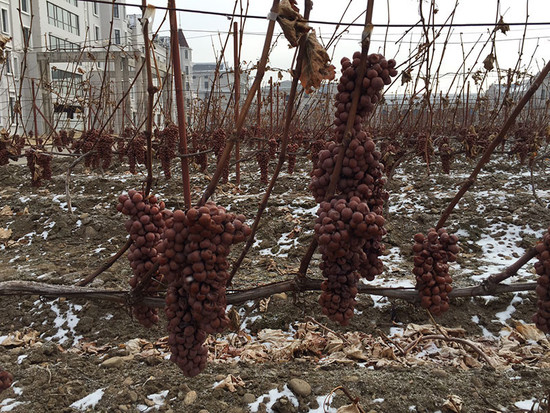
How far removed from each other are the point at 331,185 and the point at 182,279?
406mm

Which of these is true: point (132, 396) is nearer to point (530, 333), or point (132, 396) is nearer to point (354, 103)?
point (354, 103)

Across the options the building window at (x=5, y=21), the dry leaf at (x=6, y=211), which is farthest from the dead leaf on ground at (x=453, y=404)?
the building window at (x=5, y=21)

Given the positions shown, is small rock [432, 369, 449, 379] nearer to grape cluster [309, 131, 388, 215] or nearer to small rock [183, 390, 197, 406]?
small rock [183, 390, 197, 406]

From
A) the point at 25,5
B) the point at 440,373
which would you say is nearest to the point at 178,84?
the point at 440,373

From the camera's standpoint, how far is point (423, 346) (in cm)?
247

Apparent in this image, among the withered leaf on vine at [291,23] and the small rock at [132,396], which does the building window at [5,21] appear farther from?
the withered leaf on vine at [291,23]

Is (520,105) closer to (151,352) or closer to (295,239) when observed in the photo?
(151,352)

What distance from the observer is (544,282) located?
985mm

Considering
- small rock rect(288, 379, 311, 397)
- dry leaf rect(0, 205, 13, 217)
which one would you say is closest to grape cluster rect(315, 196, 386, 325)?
small rock rect(288, 379, 311, 397)

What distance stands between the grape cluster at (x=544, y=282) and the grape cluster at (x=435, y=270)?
0.64 ft

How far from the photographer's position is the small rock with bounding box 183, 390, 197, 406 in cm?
185

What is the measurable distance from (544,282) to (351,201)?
491 mm

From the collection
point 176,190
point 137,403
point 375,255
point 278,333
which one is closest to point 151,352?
point 137,403

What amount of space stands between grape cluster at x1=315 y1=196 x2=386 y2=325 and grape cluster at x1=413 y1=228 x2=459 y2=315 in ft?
0.42
